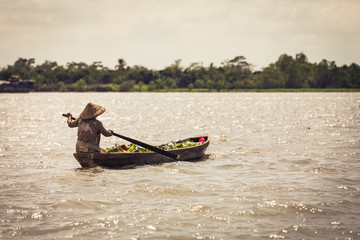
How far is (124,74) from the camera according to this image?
16325 centimetres

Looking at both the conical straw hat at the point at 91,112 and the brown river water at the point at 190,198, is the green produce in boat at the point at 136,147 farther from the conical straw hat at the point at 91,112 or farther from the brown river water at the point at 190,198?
the conical straw hat at the point at 91,112

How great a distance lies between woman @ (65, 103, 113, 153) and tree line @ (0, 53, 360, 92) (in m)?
129

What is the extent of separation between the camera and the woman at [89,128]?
40.4ft

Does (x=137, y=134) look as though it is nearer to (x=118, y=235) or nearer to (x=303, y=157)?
(x=303, y=157)

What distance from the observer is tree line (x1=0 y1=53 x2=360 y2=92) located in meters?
135

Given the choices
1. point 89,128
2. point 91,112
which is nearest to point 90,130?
point 89,128

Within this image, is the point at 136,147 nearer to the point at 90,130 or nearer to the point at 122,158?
the point at 122,158

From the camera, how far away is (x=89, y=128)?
40.4 feet

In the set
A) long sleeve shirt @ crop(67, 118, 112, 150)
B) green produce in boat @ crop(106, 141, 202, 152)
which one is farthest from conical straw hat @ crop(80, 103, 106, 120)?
green produce in boat @ crop(106, 141, 202, 152)

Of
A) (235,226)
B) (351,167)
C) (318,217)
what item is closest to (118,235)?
(235,226)

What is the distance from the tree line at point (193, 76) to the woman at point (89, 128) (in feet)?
424

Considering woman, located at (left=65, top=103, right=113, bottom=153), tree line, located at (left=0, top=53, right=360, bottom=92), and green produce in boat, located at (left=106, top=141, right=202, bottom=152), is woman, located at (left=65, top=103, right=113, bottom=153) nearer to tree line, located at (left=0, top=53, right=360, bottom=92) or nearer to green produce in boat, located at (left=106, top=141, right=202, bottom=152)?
green produce in boat, located at (left=106, top=141, right=202, bottom=152)

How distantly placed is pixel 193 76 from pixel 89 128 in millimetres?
142021

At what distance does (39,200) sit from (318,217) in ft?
19.4
